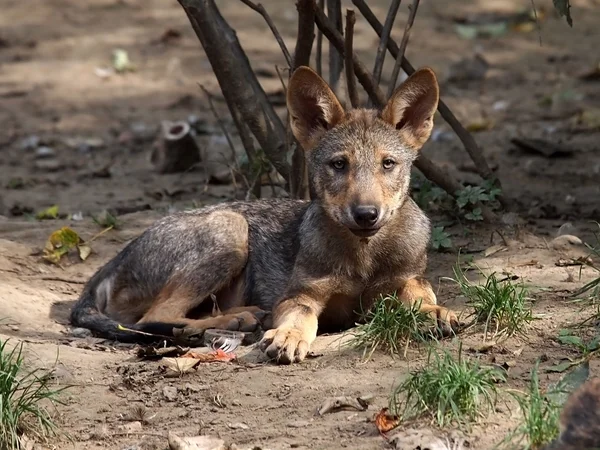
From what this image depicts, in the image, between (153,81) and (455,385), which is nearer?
(455,385)

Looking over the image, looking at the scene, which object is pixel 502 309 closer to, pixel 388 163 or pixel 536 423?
pixel 388 163

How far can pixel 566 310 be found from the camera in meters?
6.27

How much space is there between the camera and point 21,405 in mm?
5258

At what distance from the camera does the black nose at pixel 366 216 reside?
20.3 ft

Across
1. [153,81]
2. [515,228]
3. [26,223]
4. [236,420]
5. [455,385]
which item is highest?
[455,385]

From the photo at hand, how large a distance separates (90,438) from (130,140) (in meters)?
7.36

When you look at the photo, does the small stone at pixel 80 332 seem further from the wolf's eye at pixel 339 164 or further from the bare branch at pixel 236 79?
the bare branch at pixel 236 79

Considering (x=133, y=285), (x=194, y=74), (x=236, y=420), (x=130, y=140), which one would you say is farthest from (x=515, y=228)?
(x=194, y=74)

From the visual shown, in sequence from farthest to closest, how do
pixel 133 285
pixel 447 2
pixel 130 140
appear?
pixel 447 2, pixel 130 140, pixel 133 285

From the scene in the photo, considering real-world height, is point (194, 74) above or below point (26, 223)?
below

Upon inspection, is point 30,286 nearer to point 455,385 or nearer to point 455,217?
point 455,217

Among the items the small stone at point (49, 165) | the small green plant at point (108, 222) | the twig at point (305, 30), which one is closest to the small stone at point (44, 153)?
the small stone at point (49, 165)

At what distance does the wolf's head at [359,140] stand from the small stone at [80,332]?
67.1 inches

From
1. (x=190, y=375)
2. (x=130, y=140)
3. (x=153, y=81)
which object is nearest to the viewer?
(x=190, y=375)
